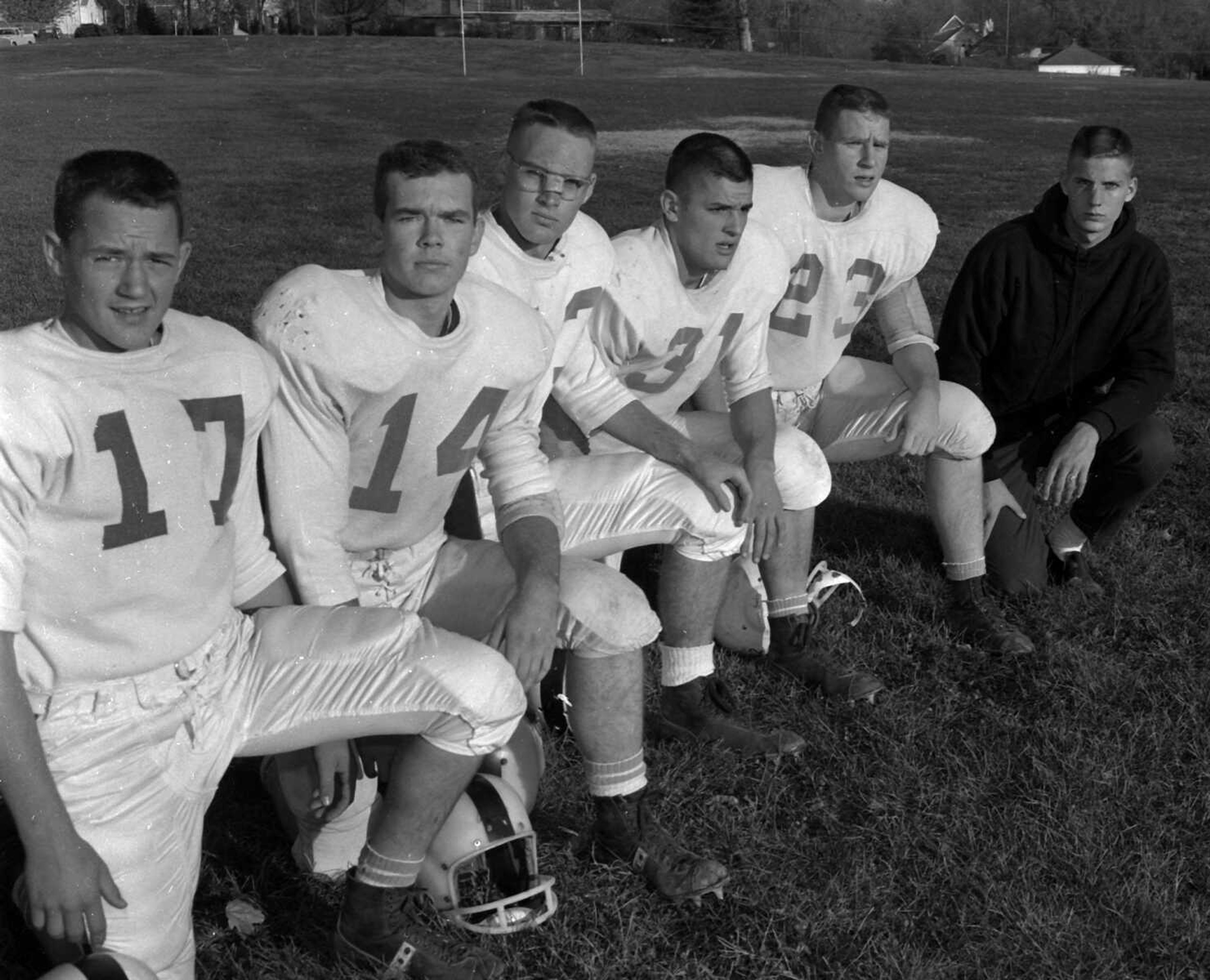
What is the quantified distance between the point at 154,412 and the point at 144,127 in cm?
2507

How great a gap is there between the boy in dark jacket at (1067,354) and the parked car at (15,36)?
59545mm

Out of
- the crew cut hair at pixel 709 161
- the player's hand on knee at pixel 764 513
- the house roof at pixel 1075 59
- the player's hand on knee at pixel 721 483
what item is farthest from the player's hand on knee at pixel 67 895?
the house roof at pixel 1075 59

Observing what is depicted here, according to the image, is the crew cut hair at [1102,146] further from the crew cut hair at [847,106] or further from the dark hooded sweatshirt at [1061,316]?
the crew cut hair at [847,106]

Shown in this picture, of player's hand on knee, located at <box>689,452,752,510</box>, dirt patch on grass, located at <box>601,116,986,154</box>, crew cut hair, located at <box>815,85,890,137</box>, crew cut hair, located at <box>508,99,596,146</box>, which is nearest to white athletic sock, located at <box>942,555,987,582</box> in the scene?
player's hand on knee, located at <box>689,452,752,510</box>

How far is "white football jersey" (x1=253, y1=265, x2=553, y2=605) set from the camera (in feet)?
10.7

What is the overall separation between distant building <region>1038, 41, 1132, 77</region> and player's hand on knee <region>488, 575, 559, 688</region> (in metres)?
60.9

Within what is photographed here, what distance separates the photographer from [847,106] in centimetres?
485

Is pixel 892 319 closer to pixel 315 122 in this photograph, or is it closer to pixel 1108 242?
pixel 1108 242

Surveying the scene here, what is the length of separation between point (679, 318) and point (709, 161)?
20.5 inches

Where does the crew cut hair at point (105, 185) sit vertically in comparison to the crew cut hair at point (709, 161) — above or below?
above

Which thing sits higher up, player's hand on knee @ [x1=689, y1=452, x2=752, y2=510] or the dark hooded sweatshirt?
the dark hooded sweatshirt

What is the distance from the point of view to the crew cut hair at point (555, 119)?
4.14m

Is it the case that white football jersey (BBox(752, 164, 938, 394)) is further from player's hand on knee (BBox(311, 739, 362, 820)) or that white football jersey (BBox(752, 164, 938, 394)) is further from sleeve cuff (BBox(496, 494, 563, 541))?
player's hand on knee (BBox(311, 739, 362, 820))

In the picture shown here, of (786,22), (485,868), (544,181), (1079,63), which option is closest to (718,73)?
(786,22)
